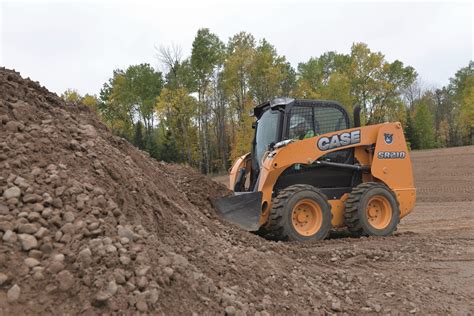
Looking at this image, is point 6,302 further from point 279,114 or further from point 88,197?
point 279,114

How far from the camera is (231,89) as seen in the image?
37.5 m

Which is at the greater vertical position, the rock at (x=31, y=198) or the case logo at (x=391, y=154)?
the case logo at (x=391, y=154)

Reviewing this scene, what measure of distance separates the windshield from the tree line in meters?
23.2

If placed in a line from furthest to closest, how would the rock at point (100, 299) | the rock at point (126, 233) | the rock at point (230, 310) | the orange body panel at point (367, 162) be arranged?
the orange body panel at point (367, 162) < the rock at point (126, 233) < the rock at point (230, 310) < the rock at point (100, 299)

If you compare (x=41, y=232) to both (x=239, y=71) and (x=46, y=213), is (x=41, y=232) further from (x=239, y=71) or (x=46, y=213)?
(x=239, y=71)

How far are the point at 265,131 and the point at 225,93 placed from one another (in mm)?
31415

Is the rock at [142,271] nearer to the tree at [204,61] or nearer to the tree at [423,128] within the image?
the tree at [204,61]

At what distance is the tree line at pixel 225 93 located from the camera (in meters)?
35.7

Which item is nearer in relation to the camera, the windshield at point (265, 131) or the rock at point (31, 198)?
the rock at point (31, 198)

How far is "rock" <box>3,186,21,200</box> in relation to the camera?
3.12 meters

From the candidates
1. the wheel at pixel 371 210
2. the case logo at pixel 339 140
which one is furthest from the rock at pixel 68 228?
the wheel at pixel 371 210

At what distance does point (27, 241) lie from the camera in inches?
112

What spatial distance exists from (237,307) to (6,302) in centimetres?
149

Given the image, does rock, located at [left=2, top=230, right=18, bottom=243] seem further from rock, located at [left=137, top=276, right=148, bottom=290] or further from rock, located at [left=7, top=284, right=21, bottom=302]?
rock, located at [left=137, top=276, right=148, bottom=290]
